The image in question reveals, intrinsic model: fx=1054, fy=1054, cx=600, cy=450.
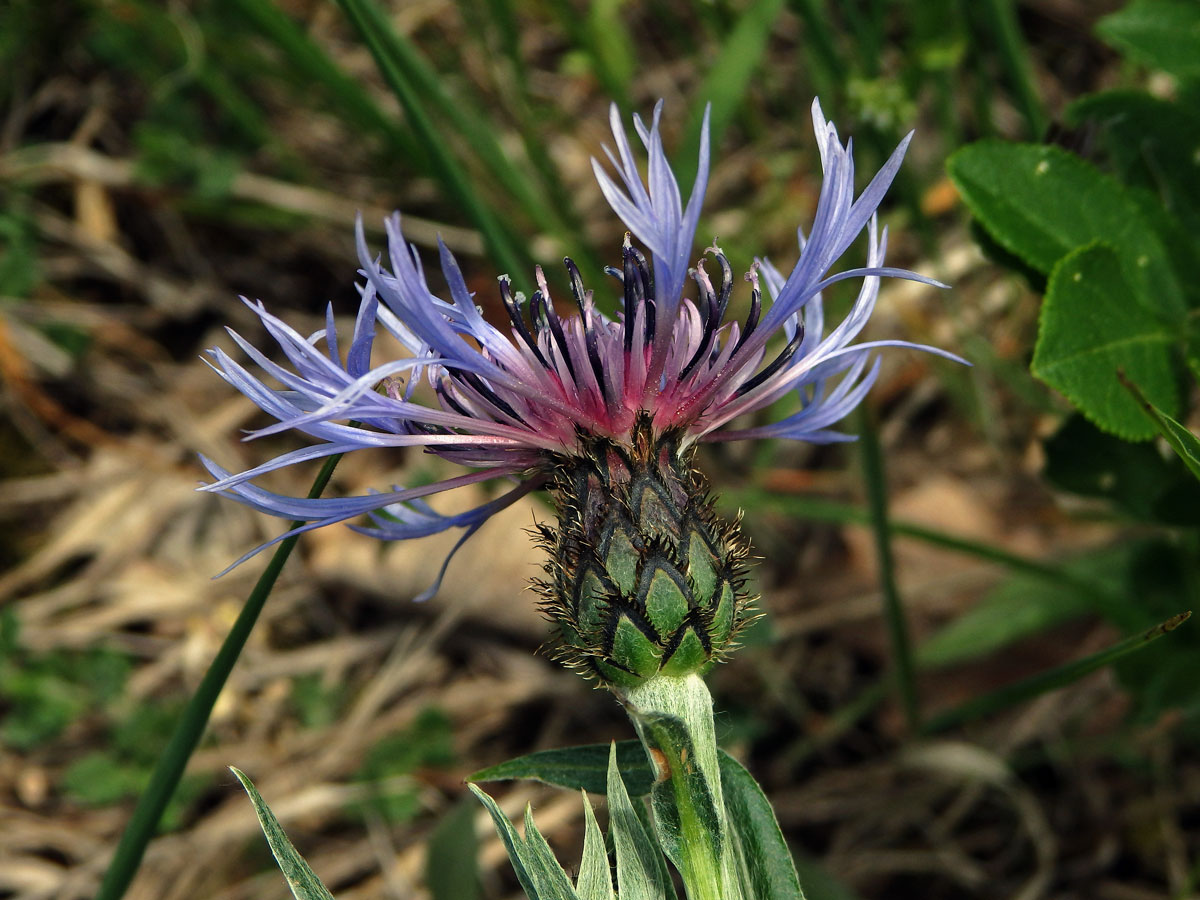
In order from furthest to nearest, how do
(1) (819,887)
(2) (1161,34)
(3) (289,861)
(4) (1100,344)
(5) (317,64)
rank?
(5) (317,64)
(1) (819,887)
(2) (1161,34)
(4) (1100,344)
(3) (289,861)

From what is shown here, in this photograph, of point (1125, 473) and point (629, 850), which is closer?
point (629, 850)

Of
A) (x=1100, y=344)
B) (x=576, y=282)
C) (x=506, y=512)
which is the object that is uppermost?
(x=506, y=512)

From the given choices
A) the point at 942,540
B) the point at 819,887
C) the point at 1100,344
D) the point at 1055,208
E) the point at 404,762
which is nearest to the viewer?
the point at 1100,344

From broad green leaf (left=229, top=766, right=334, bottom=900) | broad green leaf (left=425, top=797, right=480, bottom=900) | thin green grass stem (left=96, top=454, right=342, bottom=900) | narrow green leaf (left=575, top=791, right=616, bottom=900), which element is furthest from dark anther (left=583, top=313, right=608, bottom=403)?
broad green leaf (left=425, top=797, right=480, bottom=900)

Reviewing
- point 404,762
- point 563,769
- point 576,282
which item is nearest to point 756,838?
point 563,769

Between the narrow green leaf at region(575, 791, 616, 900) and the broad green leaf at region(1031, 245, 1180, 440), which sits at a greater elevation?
the broad green leaf at region(1031, 245, 1180, 440)

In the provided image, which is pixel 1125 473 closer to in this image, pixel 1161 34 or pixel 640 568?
pixel 1161 34

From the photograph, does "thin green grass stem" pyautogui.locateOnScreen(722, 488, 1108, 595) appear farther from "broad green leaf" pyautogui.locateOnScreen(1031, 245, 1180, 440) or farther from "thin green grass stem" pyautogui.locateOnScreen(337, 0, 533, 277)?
"thin green grass stem" pyautogui.locateOnScreen(337, 0, 533, 277)
